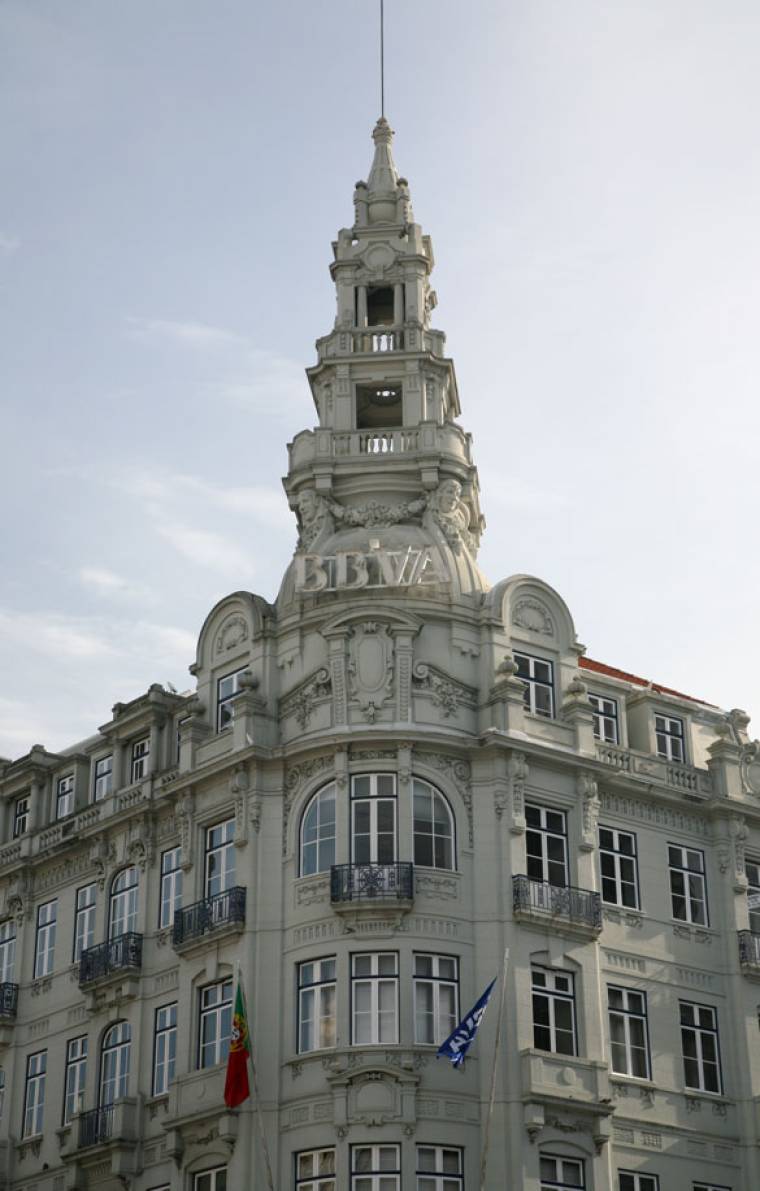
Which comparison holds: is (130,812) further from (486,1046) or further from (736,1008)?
(736,1008)

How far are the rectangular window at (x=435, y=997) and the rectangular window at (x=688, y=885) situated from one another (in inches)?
345

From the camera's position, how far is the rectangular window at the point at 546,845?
5472 centimetres

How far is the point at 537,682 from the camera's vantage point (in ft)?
189

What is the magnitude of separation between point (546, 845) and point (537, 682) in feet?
15.8

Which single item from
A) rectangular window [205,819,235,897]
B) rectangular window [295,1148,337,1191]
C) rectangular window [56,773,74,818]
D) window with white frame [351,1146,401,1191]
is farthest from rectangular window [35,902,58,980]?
window with white frame [351,1146,401,1191]

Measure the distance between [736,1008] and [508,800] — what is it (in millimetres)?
9322

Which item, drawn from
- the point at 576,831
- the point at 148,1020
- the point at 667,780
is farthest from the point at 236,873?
the point at 667,780

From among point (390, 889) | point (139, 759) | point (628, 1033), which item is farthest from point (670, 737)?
point (139, 759)

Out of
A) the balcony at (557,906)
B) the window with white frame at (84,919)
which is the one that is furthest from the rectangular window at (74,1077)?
the balcony at (557,906)

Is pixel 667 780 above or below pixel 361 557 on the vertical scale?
below

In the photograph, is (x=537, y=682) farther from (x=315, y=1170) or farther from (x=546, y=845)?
(x=315, y=1170)

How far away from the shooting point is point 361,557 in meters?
57.2

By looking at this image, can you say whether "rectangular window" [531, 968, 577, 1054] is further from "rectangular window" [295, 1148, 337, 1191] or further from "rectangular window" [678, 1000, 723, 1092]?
"rectangular window" [295, 1148, 337, 1191]

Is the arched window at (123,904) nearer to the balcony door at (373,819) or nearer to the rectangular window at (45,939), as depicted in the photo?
the rectangular window at (45,939)
